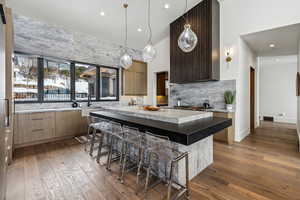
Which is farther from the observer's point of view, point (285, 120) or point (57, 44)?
point (285, 120)

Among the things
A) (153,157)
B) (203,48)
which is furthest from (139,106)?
(203,48)

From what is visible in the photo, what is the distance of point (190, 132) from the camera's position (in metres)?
1.46

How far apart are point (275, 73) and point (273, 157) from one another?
17.2 feet

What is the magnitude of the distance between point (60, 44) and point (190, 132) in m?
4.41

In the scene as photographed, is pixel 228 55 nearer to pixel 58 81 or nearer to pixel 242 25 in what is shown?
pixel 242 25

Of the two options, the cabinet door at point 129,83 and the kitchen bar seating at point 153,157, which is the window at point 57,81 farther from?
the kitchen bar seating at point 153,157

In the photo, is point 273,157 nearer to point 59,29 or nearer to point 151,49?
point 151,49

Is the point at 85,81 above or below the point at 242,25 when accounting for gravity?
below

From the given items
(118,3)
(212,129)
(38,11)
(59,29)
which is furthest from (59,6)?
(212,129)

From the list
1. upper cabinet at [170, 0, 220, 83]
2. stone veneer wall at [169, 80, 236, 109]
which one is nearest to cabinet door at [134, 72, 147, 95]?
stone veneer wall at [169, 80, 236, 109]

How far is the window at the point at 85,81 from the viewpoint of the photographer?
4605 millimetres

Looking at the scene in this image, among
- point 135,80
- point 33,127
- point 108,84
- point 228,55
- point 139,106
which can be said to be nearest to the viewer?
point 33,127

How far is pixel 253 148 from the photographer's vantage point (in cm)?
330

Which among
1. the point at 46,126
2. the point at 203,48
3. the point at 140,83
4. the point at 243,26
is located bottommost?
the point at 46,126
